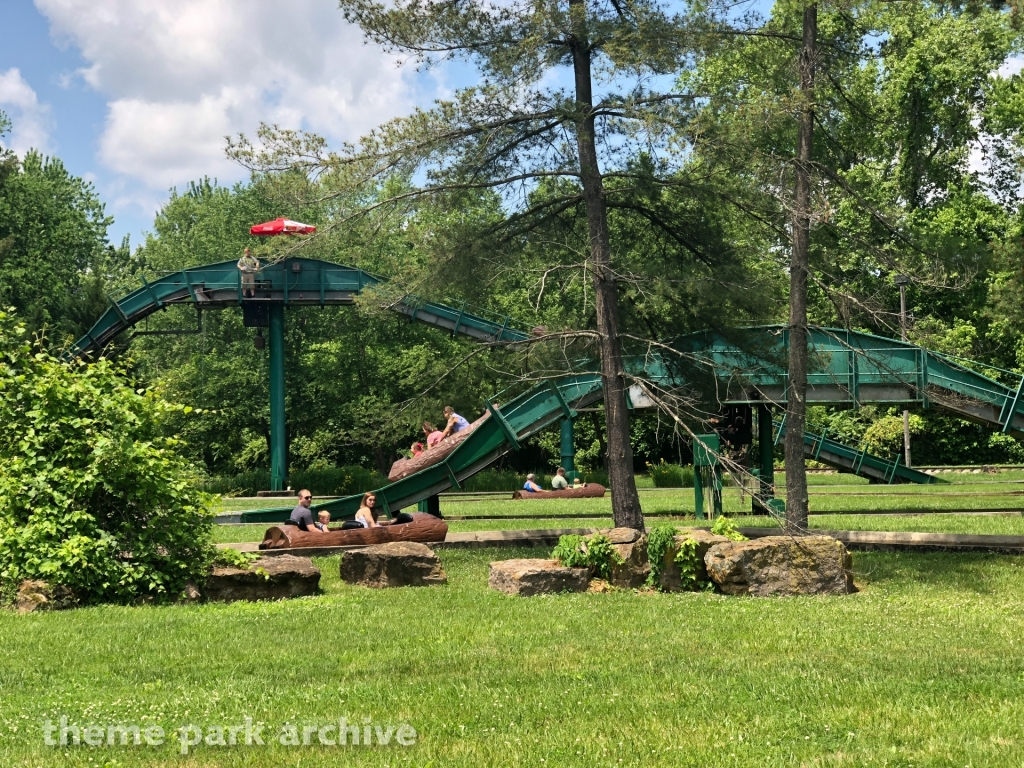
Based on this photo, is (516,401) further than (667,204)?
Yes

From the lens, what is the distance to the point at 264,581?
12953 millimetres

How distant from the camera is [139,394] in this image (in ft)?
43.1

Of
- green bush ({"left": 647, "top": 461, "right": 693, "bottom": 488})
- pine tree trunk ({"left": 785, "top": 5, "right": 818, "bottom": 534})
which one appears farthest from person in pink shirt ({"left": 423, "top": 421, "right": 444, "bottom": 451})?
green bush ({"left": 647, "top": 461, "right": 693, "bottom": 488})

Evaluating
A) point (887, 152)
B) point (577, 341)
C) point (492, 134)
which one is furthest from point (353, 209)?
point (887, 152)

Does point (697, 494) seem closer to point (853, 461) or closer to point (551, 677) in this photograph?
point (853, 461)

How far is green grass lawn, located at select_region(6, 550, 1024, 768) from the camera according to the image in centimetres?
634

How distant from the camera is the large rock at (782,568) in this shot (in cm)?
1286

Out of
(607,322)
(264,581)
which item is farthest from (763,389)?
(264,581)

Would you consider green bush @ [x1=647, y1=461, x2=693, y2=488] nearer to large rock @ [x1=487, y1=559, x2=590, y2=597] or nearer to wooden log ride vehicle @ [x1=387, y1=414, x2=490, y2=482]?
wooden log ride vehicle @ [x1=387, y1=414, x2=490, y2=482]

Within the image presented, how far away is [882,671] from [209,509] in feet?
25.0

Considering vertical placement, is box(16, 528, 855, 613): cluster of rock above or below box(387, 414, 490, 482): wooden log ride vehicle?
below

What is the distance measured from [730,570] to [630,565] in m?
1.16

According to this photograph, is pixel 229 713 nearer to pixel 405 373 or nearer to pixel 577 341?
pixel 577 341

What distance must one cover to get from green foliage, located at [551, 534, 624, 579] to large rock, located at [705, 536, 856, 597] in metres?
1.22
